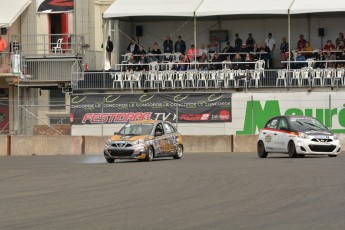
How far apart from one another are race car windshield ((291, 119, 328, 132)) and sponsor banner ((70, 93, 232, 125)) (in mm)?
9964

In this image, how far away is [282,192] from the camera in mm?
17031

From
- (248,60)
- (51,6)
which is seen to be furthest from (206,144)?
(51,6)

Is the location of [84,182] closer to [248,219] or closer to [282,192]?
[282,192]

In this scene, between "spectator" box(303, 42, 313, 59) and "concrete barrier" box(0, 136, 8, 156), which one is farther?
"spectator" box(303, 42, 313, 59)

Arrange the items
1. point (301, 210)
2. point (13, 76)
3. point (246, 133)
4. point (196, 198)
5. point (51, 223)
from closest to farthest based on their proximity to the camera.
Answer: point (51, 223), point (301, 210), point (196, 198), point (246, 133), point (13, 76)

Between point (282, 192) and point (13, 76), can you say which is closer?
point (282, 192)

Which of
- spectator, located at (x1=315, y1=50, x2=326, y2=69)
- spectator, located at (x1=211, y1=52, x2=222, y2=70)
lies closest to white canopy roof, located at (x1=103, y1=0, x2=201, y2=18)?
spectator, located at (x1=211, y1=52, x2=222, y2=70)

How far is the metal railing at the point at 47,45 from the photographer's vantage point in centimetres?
5106

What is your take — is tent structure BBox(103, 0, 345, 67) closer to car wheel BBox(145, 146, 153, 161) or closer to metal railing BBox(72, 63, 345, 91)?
metal railing BBox(72, 63, 345, 91)

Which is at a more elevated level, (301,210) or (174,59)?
(174,59)

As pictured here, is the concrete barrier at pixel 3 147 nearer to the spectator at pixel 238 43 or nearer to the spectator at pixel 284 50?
the spectator at pixel 238 43

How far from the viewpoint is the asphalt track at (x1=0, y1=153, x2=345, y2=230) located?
12945 mm

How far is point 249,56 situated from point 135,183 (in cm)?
2464

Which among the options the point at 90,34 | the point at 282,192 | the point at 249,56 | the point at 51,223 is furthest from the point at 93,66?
the point at 51,223
